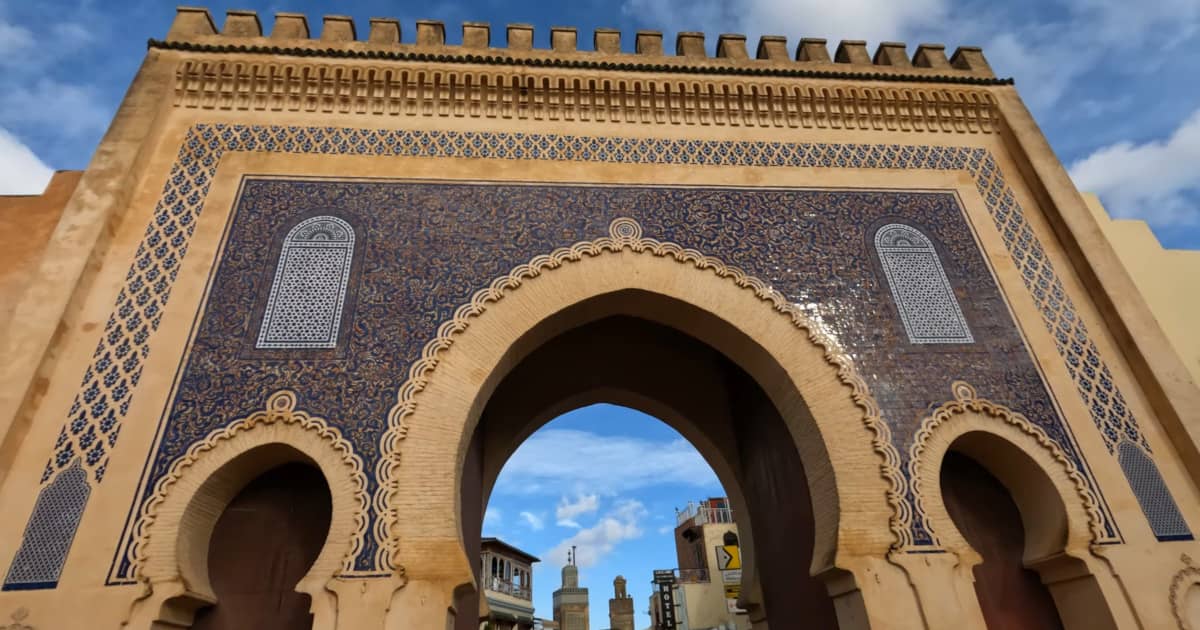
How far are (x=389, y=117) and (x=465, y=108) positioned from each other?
44 centimetres

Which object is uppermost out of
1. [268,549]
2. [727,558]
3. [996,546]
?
[727,558]

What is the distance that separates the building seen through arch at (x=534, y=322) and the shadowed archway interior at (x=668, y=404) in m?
0.07

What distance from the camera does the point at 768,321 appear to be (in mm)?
3273

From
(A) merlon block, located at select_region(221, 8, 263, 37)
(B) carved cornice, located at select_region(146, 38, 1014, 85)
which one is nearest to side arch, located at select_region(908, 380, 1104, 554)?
(B) carved cornice, located at select_region(146, 38, 1014, 85)

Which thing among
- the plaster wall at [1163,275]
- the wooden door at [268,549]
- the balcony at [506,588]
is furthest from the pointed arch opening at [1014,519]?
the balcony at [506,588]

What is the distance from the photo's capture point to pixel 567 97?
155 inches

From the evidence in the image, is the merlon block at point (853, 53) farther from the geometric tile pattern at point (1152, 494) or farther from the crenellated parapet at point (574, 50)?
the geometric tile pattern at point (1152, 494)

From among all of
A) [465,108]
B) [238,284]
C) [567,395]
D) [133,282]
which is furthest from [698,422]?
[133,282]

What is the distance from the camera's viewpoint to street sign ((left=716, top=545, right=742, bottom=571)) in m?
13.2

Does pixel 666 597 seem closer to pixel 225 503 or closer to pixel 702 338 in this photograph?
pixel 702 338

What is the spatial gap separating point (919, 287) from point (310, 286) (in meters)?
3.18

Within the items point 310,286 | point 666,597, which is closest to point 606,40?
point 310,286

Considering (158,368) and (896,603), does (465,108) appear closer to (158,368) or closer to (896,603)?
(158,368)

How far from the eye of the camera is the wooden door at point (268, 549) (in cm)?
272
